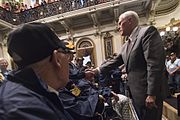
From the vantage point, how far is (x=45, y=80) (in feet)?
3.38

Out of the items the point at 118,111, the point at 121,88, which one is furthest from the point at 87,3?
the point at 118,111

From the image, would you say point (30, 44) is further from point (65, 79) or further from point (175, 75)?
point (175, 75)

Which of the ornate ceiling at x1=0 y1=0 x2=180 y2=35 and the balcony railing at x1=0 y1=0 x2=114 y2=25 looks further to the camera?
the balcony railing at x1=0 y1=0 x2=114 y2=25

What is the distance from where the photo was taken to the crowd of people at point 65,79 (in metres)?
0.87

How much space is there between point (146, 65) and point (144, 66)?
21mm

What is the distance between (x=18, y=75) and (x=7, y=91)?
0.09 metres

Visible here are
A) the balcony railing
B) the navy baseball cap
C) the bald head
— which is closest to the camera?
the navy baseball cap

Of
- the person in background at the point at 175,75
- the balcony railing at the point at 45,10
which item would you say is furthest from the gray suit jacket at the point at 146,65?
the balcony railing at the point at 45,10

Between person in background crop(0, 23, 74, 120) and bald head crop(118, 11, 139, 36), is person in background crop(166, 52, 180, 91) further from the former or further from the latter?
person in background crop(0, 23, 74, 120)

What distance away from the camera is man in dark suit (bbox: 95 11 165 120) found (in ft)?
7.79

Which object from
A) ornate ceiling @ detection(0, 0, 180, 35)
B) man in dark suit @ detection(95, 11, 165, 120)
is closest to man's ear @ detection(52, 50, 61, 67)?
man in dark suit @ detection(95, 11, 165, 120)

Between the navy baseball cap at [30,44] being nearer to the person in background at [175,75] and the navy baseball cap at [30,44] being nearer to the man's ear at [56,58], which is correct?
the man's ear at [56,58]

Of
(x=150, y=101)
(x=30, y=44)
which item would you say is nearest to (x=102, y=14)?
(x=150, y=101)

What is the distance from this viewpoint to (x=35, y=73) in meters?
0.98
